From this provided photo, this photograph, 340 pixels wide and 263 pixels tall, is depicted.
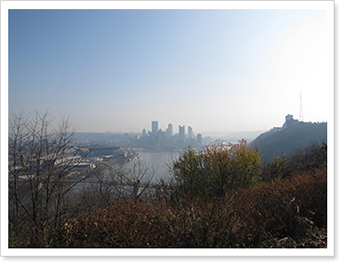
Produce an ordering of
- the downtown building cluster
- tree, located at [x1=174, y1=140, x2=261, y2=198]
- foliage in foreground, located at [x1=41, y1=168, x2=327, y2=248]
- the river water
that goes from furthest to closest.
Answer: the river water < the downtown building cluster < tree, located at [x1=174, y1=140, x2=261, y2=198] < foliage in foreground, located at [x1=41, y1=168, x2=327, y2=248]

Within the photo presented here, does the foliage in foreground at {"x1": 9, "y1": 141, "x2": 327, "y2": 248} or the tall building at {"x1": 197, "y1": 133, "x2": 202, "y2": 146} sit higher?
the tall building at {"x1": 197, "y1": 133, "x2": 202, "y2": 146}

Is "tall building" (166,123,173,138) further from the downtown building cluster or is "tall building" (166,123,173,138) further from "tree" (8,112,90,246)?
"tree" (8,112,90,246)

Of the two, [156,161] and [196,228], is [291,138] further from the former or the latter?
[196,228]

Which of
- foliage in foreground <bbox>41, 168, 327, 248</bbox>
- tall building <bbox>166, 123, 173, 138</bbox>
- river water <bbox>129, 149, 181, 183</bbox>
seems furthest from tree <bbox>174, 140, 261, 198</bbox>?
foliage in foreground <bbox>41, 168, 327, 248</bbox>

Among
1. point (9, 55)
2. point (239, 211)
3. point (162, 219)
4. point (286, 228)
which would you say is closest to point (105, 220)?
point (162, 219)

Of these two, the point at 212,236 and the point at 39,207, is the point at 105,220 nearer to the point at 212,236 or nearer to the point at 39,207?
the point at 212,236

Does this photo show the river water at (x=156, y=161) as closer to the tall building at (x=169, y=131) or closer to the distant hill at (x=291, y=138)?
the tall building at (x=169, y=131)

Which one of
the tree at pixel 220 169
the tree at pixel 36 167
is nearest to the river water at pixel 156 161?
the tree at pixel 220 169
